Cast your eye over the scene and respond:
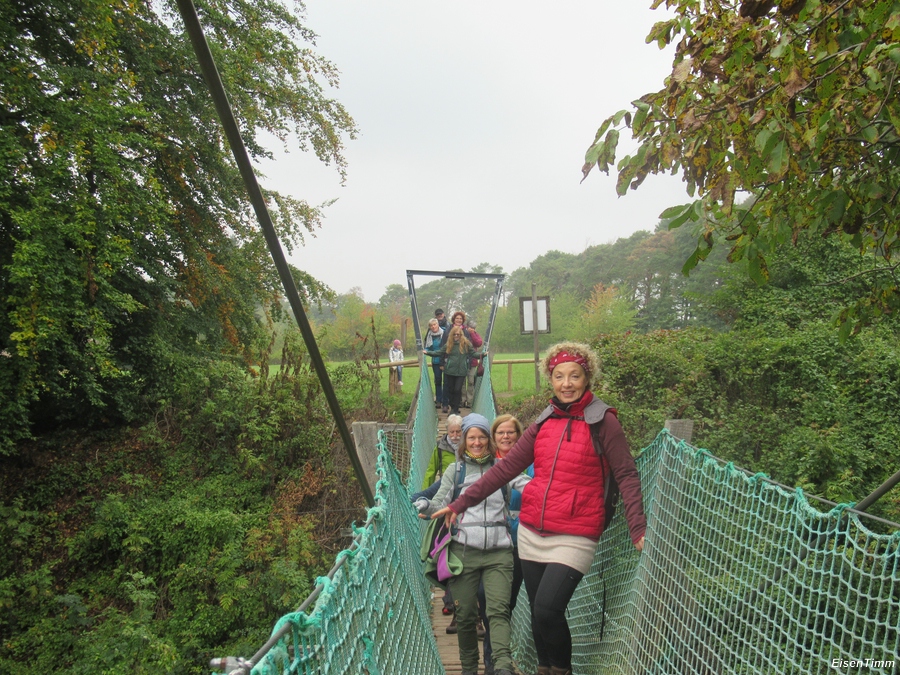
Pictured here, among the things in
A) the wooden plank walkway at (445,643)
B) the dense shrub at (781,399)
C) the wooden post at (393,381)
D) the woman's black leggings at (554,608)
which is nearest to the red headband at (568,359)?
the woman's black leggings at (554,608)

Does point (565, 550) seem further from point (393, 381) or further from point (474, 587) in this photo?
point (393, 381)

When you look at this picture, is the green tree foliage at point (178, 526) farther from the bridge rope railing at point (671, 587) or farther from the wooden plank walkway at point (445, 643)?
the bridge rope railing at point (671, 587)

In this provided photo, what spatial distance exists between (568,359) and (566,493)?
41 centimetres

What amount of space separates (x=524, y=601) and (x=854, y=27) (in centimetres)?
226

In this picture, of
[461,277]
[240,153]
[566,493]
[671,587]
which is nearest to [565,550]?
[566,493]

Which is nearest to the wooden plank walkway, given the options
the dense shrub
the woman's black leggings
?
the woman's black leggings

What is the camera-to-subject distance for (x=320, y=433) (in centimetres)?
759

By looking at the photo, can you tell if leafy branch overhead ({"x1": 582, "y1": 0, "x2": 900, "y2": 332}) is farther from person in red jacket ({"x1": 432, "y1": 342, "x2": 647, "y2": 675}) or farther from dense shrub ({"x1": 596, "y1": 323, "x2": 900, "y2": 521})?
dense shrub ({"x1": 596, "y1": 323, "x2": 900, "y2": 521})

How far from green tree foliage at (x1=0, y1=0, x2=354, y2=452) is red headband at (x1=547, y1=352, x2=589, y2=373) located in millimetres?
4357

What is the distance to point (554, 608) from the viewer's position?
1841 mm

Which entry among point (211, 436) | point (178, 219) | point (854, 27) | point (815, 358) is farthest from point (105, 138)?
point (815, 358)

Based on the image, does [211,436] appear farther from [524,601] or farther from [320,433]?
[524,601]

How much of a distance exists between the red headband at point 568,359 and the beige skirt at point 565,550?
→ 0.52 m

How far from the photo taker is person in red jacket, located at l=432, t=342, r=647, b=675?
6.06 feet
